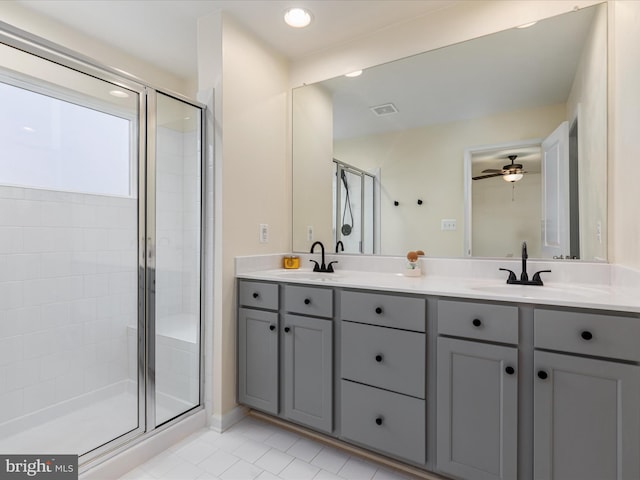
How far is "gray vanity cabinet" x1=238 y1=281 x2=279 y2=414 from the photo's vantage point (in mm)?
1910

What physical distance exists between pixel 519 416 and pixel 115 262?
228cm

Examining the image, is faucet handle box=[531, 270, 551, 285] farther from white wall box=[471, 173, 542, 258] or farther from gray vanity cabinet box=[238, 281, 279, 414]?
gray vanity cabinet box=[238, 281, 279, 414]

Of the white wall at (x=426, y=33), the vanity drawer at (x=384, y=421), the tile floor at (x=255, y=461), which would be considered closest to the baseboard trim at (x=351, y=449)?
the tile floor at (x=255, y=461)

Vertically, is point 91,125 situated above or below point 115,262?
above

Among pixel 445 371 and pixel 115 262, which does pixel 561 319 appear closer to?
pixel 445 371

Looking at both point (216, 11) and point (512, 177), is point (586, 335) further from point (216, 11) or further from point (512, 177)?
point (216, 11)

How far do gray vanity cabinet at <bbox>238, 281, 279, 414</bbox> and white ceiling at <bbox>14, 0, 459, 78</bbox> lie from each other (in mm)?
1643

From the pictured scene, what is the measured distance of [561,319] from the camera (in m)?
1.21

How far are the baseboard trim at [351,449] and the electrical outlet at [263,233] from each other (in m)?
1.12

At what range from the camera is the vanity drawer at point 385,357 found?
1.48m

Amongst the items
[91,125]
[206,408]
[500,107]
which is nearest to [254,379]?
[206,408]

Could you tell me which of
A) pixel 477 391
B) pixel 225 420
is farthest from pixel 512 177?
pixel 225 420

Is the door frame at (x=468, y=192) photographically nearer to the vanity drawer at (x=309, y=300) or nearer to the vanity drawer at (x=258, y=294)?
the vanity drawer at (x=309, y=300)
